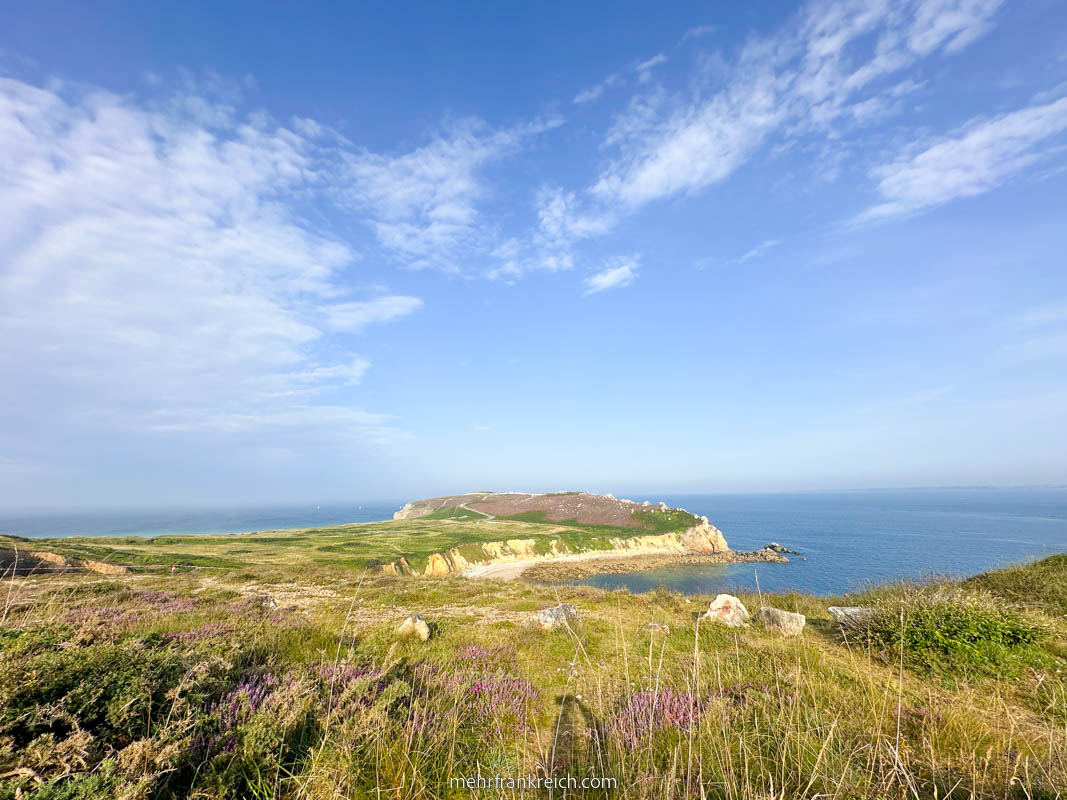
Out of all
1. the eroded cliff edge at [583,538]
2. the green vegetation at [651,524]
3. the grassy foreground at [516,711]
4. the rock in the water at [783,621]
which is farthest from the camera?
the green vegetation at [651,524]

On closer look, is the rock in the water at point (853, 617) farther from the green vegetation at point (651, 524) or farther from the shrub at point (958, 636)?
the green vegetation at point (651, 524)

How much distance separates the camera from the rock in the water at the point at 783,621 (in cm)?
1115

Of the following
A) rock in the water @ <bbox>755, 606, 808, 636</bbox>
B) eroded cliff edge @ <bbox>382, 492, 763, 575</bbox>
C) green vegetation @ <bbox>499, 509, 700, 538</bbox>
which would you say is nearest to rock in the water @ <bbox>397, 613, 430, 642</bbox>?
rock in the water @ <bbox>755, 606, 808, 636</bbox>

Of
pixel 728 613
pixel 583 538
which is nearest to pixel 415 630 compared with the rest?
pixel 728 613

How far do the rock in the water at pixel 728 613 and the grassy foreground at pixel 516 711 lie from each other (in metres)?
1.20

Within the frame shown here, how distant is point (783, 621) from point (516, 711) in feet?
31.2

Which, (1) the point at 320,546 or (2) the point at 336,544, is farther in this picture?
(2) the point at 336,544

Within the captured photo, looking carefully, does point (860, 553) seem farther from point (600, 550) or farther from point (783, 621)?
point (783, 621)

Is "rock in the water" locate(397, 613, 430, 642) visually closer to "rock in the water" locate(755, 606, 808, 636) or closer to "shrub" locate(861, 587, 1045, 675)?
"rock in the water" locate(755, 606, 808, 636)

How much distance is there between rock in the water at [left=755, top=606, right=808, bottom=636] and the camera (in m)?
11.1

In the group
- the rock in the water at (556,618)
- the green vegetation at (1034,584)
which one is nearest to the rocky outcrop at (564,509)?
the green vegetation at (1034,584)

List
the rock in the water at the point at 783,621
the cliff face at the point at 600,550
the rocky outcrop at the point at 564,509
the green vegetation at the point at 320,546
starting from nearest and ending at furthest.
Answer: the rock in the water at the point at 783,621
the green vegetation at the point at 320,546
the cliff face at the point at 600,550
the rocky outcrop at the point at 564,509

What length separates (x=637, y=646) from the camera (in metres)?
10.4

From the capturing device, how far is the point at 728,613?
12461 mm
